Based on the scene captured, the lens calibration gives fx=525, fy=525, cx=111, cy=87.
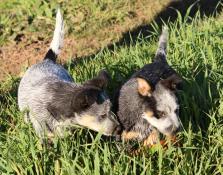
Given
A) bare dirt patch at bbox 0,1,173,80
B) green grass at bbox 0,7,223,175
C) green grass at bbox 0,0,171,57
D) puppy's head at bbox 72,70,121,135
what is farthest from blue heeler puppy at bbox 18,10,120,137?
green grass at bbox 0,0,171,57

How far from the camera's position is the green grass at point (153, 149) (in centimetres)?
454

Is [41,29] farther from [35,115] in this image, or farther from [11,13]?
[35,115]

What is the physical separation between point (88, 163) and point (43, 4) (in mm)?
8260

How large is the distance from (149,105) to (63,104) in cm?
84

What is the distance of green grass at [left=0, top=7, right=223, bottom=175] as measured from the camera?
4.54 m

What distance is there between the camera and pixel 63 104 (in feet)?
16.9

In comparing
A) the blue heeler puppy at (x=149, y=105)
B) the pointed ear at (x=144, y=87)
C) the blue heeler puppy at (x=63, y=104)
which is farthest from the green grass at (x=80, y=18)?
the pointed ear at (x=144, y=87)

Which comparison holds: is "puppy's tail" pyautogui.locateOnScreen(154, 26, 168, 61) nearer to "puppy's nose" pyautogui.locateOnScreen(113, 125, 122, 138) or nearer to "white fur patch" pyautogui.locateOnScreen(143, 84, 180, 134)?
"white fur patch" pyautogui.locateOnScreen(143, 84, 180, 134)

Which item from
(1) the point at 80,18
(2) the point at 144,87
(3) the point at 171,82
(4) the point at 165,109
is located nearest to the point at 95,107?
(2) the point at 144,87

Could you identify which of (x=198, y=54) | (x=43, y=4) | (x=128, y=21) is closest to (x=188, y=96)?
(x=198, y=54)

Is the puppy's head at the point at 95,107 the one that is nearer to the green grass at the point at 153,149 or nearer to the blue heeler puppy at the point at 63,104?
the blue heeler puppy at the point at 63,104

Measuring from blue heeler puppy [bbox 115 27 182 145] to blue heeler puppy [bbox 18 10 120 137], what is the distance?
27cm

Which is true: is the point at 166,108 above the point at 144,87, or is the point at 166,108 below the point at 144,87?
below

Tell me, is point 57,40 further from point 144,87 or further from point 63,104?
point 144,87
